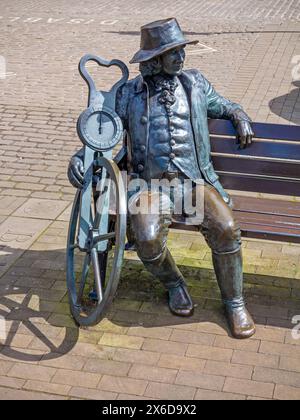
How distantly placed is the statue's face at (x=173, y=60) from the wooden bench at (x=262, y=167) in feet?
1.83

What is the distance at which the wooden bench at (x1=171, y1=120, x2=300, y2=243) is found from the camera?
479cm

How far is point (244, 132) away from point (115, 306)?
1346 millimetres

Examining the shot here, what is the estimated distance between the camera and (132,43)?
40.3ft

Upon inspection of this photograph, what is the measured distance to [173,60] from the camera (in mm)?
4449

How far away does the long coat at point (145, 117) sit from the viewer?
4.58 metres

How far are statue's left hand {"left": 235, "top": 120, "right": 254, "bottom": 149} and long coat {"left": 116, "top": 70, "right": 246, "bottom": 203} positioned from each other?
21 centimetres

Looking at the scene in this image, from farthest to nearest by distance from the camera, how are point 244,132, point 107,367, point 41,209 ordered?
point 41,209 → point 244,132 → point 107,367

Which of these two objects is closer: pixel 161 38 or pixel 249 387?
pixel 249 387

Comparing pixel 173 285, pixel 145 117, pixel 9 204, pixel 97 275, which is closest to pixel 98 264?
pixel 97 275

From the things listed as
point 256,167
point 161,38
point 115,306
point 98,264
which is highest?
point 161,38

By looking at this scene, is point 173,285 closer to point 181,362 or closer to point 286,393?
point 181,362

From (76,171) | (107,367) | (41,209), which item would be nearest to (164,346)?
(107,367)

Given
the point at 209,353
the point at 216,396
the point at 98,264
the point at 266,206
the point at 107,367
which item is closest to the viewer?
the point at 216,396

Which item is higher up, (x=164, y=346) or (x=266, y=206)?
(x=266, y=206)
